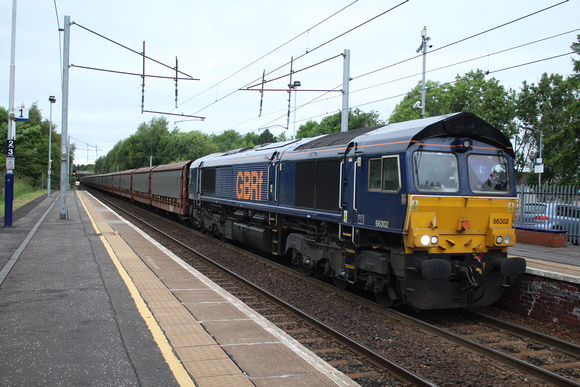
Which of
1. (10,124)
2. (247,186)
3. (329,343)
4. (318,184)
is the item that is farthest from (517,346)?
(10,124)

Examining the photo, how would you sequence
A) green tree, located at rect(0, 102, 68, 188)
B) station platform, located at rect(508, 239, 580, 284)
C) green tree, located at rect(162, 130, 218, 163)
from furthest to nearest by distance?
green tree, located at rect(162, 130, 218, 163) → green tree, located at rect(0, 102, 68, 188) → station platform, located at rect(508, 239, 580, 284)

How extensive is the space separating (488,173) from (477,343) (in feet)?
10.1

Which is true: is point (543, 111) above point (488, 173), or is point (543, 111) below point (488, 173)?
above

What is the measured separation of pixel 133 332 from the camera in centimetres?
582

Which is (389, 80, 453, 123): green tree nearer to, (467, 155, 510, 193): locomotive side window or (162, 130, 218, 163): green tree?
(162, 130, 218, 163): green tree

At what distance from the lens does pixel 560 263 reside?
10.3 meters

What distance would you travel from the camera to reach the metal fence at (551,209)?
14.1 metres

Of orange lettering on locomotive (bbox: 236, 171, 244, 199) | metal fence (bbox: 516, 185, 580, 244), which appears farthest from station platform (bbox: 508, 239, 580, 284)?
orange lettering on locomotive (bbox: 236, 171, 244, 199)

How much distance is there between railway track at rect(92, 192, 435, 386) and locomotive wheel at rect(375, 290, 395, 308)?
1.58 m

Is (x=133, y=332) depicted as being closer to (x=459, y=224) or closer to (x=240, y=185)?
(x=459, y=224)

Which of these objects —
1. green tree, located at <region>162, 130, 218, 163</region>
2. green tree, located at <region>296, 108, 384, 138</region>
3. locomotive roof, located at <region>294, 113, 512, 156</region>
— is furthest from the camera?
green tree, located at <region>162, 130, 218, 163</region>

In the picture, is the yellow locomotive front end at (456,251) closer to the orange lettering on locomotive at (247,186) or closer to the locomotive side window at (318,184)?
the locomotive side window at (318,184)

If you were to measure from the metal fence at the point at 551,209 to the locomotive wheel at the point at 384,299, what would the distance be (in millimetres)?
8808

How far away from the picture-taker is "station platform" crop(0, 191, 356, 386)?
4609mm
